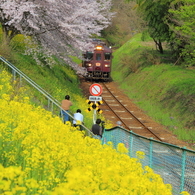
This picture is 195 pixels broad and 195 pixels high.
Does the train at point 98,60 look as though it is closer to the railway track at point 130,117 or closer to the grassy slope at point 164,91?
the grassy slope at point 164,91

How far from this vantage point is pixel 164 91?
86.9 ft

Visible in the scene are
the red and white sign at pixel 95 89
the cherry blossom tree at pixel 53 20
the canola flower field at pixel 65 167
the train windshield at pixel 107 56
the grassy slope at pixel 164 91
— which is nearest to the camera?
the canola flower field at pixel 65 167

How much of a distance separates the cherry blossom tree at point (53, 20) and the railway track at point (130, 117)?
4.66 metres

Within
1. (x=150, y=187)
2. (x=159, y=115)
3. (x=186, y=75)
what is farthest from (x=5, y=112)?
(x=186, y=75)

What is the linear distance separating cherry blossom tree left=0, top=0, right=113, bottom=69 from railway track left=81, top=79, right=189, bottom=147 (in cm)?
466

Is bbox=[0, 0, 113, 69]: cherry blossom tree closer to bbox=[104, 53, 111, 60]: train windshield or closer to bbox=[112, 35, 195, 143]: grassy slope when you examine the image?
bbox=[112, 35, 195, 143]: grassy slope

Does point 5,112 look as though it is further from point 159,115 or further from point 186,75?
point 186,75

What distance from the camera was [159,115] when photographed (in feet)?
74.8

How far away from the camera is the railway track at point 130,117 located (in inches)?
723

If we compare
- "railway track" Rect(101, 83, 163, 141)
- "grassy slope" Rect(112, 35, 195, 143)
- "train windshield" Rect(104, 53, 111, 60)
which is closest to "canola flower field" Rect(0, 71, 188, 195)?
"railway track" Rect(101, 83, 163, 141)

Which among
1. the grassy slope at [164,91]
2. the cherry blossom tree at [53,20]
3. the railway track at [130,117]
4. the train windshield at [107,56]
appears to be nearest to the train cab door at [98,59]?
the train windshield at [107,56]

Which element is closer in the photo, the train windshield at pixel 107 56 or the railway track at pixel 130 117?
the railway track at pixel 130 117

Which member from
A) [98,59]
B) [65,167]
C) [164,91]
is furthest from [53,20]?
[98,59]

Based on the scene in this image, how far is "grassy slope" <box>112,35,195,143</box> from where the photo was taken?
67.6ft
